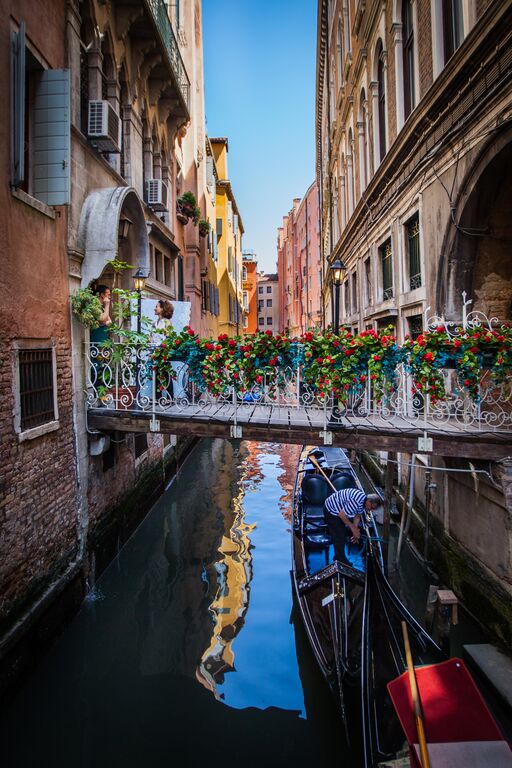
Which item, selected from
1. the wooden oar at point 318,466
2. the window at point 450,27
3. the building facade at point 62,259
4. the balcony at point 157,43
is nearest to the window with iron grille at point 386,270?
the wooden oar at point 318,466

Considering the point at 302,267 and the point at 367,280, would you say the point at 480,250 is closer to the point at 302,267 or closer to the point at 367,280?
the point at 367,280

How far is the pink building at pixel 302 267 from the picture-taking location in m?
37.2

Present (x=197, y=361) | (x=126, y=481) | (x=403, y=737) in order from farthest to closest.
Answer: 1. (x=126, y=481)
2. (x=197, y=361)
3. (x=403, y=737)

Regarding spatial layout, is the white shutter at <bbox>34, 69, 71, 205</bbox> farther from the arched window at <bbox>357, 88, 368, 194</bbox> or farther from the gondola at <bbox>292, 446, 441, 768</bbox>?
the arched window at <bbox>357, 88, 368, 194</bbox>

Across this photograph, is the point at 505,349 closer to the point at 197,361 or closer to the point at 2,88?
the point at 197,361

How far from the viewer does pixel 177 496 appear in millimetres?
12766

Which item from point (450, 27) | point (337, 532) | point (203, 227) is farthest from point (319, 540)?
point (203, 227)

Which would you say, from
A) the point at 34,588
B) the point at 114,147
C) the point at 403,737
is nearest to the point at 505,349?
the point at 403,737

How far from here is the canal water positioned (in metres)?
4.80

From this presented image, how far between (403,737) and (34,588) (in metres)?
4.16

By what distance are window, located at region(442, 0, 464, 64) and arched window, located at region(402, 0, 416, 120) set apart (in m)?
1.74

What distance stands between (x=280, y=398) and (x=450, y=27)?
6268mm

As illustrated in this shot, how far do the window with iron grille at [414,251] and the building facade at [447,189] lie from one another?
4 cm

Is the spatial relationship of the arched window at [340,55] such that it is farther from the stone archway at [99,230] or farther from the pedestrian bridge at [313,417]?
the pedestrian bridge at [313,417]
